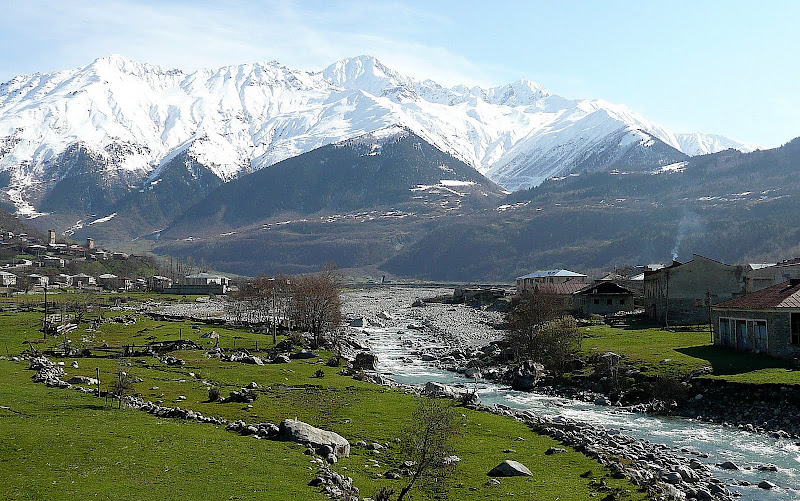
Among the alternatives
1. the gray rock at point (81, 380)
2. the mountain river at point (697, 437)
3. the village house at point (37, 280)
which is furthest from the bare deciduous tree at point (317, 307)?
the village house at point (37, 280)

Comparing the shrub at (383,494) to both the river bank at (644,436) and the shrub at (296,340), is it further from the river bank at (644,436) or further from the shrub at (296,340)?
the shrub at (296,340)

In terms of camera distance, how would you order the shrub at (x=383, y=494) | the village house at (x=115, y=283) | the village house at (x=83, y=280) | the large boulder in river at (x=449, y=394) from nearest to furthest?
the shrub at (x=383, y=494) → the large boulder in river at (x=449, y=394) → the village house at (x=83, y=280) → the village house at (x=115, y=283)

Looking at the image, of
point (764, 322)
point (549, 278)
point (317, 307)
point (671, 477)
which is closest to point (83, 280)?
point (549, 278)

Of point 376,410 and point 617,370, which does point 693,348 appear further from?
point 376,410

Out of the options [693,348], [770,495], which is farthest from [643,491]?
[693,348]

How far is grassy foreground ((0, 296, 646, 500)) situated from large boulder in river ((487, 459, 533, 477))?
0.40 metres

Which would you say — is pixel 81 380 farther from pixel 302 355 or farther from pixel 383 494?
pixel 383 494

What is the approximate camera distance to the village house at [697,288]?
77188 millimetres

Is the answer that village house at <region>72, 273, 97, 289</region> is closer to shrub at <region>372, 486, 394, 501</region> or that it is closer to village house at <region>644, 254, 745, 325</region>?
village house at <region>644, 254, 745, 325</region>

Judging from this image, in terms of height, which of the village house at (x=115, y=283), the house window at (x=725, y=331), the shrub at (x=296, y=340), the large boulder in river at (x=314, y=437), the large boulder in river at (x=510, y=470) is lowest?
the large boulder in river at (x=510, y=470)

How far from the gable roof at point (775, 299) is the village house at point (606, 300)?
4099cm

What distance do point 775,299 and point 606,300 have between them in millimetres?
47037

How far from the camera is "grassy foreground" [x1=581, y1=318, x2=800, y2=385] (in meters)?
43.0

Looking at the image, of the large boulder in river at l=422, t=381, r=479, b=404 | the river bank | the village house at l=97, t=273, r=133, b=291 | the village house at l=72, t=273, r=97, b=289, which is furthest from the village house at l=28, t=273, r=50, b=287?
the large boulder in river at l=422, t=381, r=479, b=404
